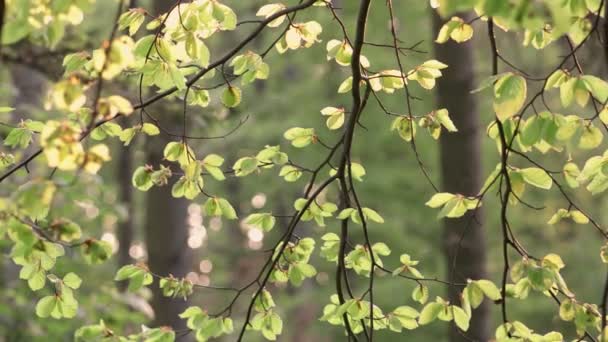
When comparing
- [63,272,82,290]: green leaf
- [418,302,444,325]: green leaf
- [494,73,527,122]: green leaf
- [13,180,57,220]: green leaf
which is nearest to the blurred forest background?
[63,272,82,290]: green leaf

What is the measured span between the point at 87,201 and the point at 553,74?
351 centimetres

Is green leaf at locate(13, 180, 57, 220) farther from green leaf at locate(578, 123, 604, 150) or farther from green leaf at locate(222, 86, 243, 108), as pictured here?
green leaf at locate(578, 123, 604, 150)

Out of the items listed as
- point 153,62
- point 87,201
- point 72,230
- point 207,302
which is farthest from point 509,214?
point 207,302

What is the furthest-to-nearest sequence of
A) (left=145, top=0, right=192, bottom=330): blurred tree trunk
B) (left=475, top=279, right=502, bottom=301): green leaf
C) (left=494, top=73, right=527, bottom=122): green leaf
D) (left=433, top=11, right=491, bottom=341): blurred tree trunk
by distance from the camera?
(left=145, top=0, right=192, bottom=330): blurred tree trunk
(left=433, top=11, right=491, bottom=341): blurred tree trunk
(left=475, top=279, right=502, bottom=301): green leaf
(left=494, top=73, right=527, bottom=122): green leaf

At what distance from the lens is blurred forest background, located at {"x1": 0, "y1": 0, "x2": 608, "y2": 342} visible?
5.39m

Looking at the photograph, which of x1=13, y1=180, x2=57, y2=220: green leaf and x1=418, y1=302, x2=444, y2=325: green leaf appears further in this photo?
x1=418, y1=302, x2=444, y2=325: green leaf

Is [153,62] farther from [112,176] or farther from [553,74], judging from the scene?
[112,176]

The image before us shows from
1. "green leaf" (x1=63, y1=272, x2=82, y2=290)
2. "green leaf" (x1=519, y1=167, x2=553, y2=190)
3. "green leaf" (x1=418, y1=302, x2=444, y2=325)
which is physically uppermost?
"green leaf" (x1=519, y1=167, x2=553, y2=190)

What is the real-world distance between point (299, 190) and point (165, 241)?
526 cm

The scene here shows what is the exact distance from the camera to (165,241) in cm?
597

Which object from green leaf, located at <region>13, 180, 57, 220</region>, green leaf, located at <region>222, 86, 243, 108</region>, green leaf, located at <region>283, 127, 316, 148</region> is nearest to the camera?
green leaf, located at <region>13, 180, 57, 220</region>

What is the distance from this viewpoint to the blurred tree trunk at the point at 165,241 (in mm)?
5891

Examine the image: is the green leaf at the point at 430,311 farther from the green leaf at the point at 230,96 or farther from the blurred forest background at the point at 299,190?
the blurred forest background at the point at 299,190

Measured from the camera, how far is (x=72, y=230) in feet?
4.83
